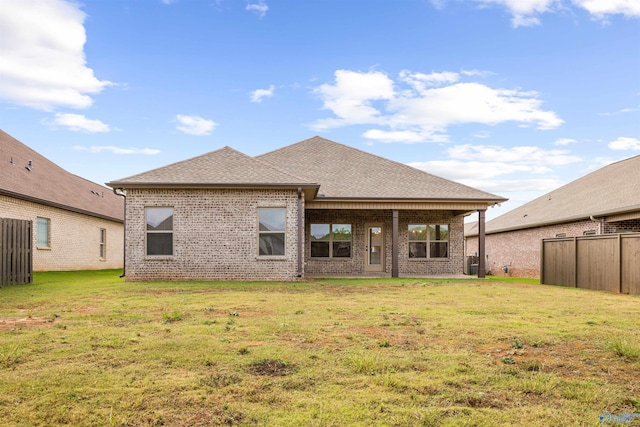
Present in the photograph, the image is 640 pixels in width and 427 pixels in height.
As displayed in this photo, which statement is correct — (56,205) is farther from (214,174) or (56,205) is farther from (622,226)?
(622,226)

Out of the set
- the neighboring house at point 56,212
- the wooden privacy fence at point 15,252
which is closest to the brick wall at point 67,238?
the neighboring house at point 56,212

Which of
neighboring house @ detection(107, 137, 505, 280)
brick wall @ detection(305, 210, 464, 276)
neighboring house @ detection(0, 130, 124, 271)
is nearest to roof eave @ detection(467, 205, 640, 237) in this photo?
neighboring house @ detection(107, 137, 505, 280)

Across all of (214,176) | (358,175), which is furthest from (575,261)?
(214,176)

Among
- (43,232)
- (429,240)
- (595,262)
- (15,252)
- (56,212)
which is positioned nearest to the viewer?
(15,252)

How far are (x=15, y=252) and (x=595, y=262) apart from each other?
57.2 feet

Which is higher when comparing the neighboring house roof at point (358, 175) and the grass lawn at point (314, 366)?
the neighboring house roof at point (358, 175)

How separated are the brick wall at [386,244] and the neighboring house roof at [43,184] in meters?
11.1

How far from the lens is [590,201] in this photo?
2045 cm

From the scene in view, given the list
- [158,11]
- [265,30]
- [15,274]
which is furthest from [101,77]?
[15,274]

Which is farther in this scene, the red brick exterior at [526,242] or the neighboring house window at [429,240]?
the neighboring house window at [429,240]

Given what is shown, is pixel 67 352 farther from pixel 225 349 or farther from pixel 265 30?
pixel 265 30

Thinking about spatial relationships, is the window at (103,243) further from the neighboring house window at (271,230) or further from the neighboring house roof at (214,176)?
the neighboring house window at (271,230)

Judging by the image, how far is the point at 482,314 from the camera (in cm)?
842

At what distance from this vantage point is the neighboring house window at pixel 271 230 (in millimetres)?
16000
